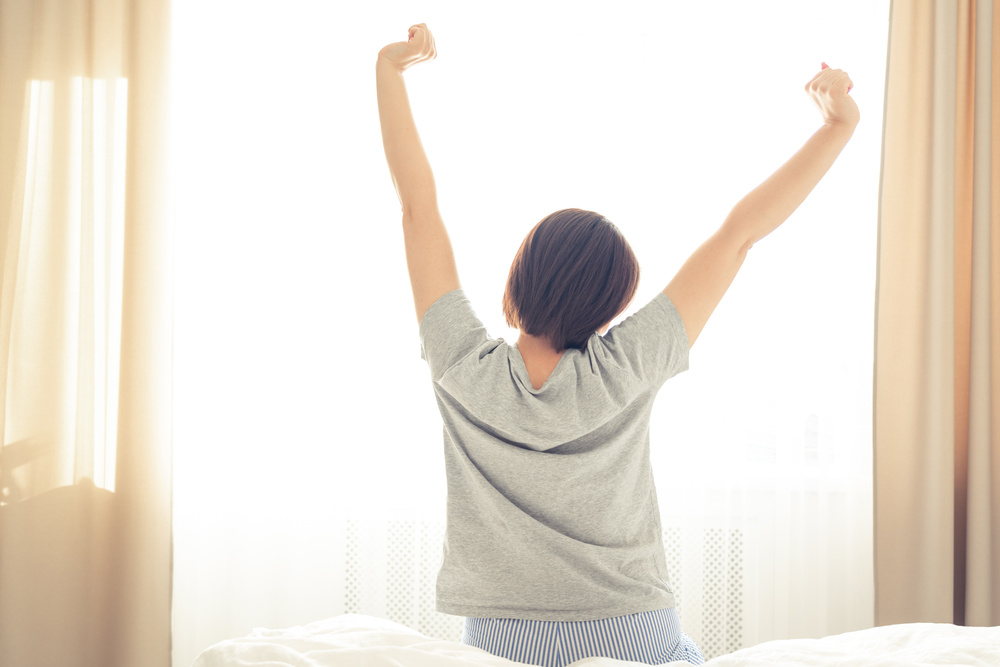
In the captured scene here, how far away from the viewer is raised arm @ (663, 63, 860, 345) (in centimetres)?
92

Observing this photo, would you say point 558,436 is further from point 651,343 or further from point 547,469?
point 651,343

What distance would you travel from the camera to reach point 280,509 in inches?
88.0

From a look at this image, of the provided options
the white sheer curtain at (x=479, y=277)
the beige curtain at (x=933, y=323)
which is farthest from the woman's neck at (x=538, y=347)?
the beige curtain at (x=933, y=323)

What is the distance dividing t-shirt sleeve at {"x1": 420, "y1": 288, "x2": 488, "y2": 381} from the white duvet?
12.3 inches

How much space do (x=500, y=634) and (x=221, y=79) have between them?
6.82 feet

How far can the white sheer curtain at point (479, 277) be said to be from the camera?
2.15m

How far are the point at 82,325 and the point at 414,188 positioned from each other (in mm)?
1771

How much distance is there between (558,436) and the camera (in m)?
0.85

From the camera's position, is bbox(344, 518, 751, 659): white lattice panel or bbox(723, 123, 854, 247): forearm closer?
bbox(723, 123, 854, 247): forearm

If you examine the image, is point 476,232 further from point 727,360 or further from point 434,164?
point 727,360

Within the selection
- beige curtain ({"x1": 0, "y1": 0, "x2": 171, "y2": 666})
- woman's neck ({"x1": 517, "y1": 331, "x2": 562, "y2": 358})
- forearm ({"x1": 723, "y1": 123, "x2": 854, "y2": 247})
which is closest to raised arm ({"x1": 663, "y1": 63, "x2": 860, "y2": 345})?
forearm ({"x1": 723, "y1": 123, "x2": 854, "y2": 247})

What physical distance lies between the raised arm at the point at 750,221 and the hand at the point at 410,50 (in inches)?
20.4

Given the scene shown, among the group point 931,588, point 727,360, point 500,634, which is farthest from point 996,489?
point 500,634

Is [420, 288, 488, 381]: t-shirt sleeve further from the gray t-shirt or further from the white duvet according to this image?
the white duvet
